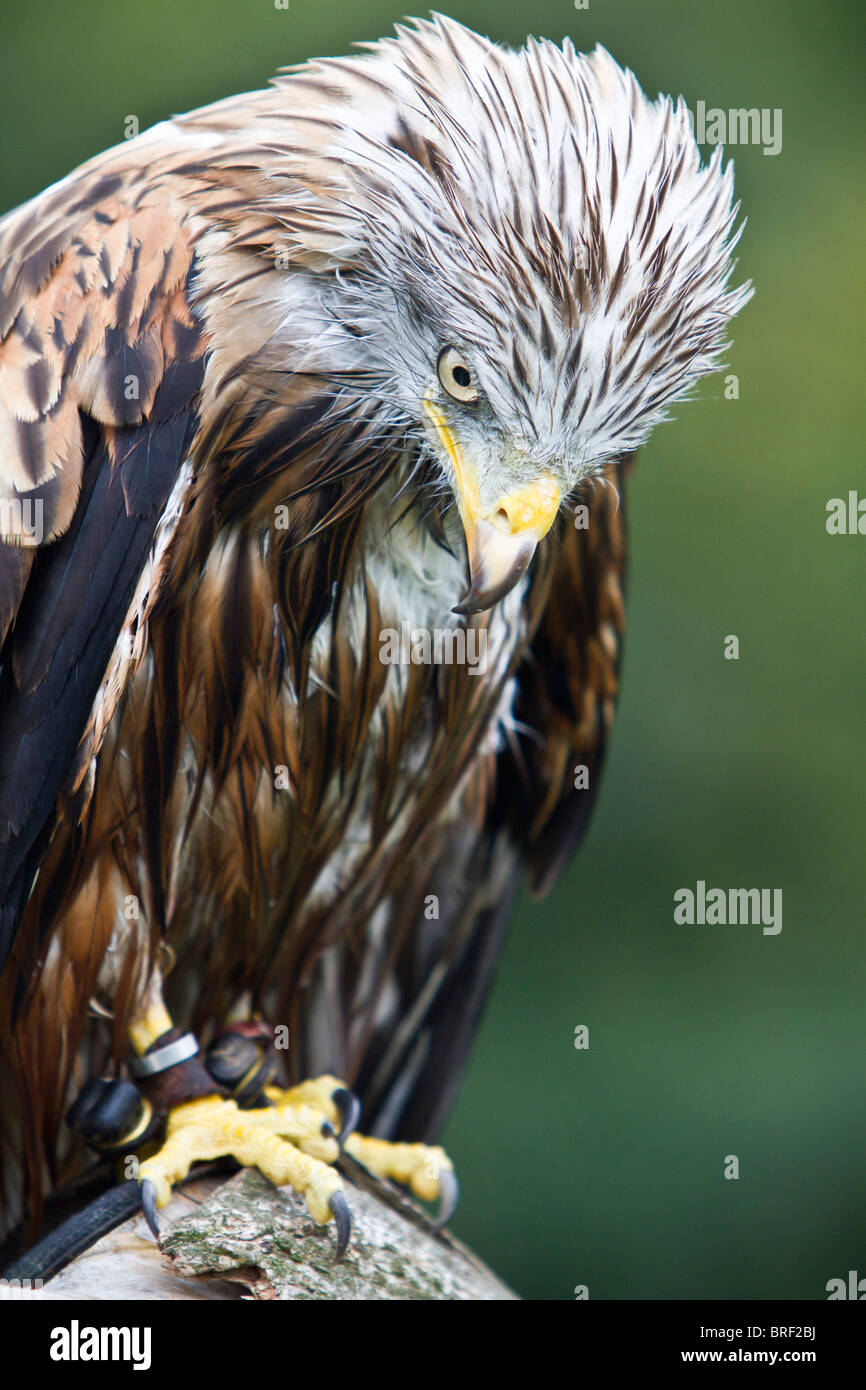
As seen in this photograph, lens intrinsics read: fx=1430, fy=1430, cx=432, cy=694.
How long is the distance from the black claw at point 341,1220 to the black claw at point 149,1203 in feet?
0.75

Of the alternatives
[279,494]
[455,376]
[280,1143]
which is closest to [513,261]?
[455,376]

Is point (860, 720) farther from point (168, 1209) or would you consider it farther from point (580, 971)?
point (168, 1209)

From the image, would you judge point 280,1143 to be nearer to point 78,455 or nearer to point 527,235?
point 78,455

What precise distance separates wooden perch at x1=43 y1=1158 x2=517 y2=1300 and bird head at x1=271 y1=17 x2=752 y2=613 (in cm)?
86

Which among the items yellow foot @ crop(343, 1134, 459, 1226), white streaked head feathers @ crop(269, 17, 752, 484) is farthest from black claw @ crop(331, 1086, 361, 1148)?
white streaked head feathers @ crop(269, 17, 752, 484)

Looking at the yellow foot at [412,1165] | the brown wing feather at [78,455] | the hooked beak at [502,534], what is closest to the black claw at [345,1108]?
the yellow foot at [412,1165]

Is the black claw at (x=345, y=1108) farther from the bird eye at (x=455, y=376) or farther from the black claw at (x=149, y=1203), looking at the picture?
the bird eye at (x=455, y=376)

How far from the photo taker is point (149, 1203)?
1.88 meters

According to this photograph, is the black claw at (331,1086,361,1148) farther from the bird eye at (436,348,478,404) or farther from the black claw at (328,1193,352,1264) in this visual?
the bird eye at (436,348,478,404)

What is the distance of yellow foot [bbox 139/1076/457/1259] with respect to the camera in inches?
74.3

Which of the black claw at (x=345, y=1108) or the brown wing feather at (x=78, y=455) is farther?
the black claw at (x=345, y=1108)

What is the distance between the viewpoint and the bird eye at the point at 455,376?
1.70m

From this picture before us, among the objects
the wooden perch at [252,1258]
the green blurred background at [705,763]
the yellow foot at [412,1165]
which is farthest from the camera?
the green blurred background at [705,763]

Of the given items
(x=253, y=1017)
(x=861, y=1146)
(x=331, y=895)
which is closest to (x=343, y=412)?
(x=331, y=895)
